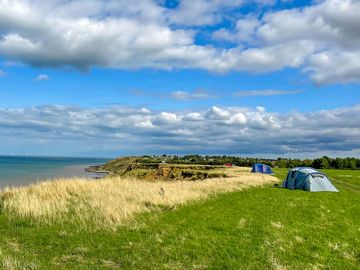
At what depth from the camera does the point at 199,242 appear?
14.5 metres

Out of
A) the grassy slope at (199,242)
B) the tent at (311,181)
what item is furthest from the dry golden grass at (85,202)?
the tent at (311,181)

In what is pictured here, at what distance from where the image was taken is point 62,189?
28.2 meters

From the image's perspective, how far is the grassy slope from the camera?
12.3 meters

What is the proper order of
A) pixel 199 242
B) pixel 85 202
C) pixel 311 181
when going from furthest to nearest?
pixel 311 181 < pixel 85 202 < pixel 199 242

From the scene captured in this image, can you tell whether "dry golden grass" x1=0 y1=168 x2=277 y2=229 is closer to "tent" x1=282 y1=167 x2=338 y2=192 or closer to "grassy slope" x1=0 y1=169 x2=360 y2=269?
"grassy slope" x1=0 y1=169 x2=360 y2=269

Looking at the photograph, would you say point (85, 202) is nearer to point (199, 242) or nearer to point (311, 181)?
point (199, 242)

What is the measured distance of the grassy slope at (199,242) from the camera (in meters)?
12.3

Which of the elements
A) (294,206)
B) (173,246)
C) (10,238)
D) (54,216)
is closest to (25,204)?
(54,216)

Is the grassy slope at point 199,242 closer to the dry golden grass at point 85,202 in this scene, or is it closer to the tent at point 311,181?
the dry golden grass at point 85,202

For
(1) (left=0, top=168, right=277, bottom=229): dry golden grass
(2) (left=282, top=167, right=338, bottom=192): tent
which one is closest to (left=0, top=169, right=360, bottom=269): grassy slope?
(1) (left=0, top=168, right=277, bottom=229): dry golden grass

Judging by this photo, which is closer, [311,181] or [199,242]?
[199,242]

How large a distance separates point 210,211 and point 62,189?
1222cm

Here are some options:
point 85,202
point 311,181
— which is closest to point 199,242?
point 85,202

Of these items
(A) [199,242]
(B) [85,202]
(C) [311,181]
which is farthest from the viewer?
(C) [311,181]
